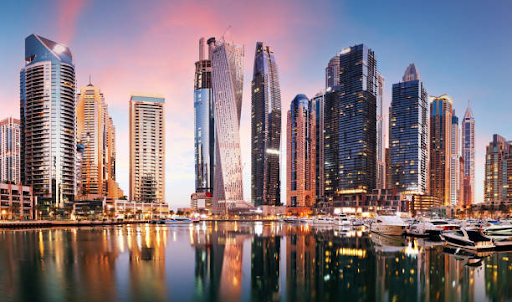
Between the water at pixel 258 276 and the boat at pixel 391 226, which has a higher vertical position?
the water at pixel 258 276

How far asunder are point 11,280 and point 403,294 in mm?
31734

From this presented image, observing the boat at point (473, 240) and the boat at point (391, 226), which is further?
the boat at point (391, 226)

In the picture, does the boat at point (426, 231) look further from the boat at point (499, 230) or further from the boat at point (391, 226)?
the boat at point (499, 230)

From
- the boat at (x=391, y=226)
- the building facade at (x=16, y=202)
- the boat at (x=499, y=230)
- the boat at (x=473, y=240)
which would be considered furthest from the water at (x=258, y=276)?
the building facade at (x=16, y=202)

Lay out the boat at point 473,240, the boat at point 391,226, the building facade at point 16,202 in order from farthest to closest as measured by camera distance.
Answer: the building facade at point 16,202 → the boat at point 391,226 → the boat at point 473,240

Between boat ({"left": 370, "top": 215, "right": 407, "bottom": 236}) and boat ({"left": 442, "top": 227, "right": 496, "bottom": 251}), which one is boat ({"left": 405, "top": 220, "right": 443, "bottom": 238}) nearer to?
boat ({"left": 370, "top": 215, "right": 407, "bottom": 236})

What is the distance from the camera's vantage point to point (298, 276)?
32000 millimetres

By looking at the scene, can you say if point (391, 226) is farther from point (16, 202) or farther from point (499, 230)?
point (16, 202)

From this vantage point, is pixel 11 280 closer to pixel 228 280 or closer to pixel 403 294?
pixel 228 280

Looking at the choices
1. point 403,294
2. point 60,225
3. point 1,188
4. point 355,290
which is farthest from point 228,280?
point 1,188

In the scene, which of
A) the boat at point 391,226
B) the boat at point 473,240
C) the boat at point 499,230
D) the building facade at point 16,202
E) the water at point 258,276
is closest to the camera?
the water at point 258,276

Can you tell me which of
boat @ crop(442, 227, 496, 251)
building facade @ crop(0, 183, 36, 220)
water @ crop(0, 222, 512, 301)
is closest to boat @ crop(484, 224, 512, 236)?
boat @ crop(442, 227, 496, 251)

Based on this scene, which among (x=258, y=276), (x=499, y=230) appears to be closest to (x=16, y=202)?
(x=258, y=276)

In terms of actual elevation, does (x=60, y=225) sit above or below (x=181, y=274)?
below
